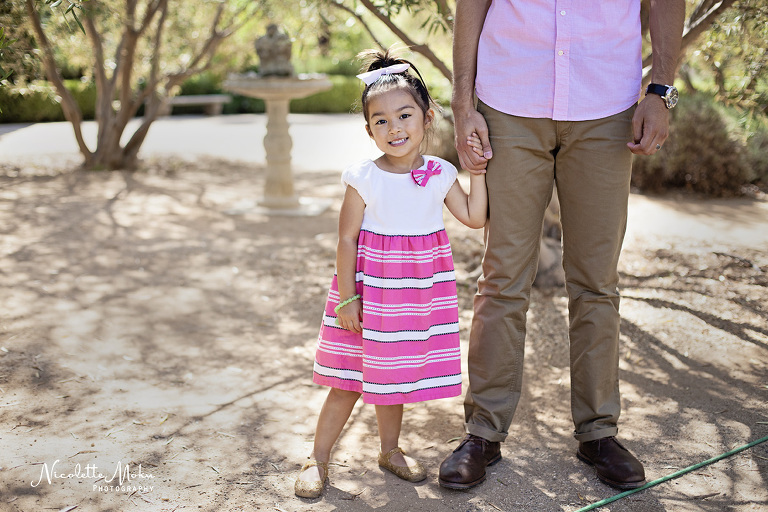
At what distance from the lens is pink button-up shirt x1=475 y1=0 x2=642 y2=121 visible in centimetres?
223

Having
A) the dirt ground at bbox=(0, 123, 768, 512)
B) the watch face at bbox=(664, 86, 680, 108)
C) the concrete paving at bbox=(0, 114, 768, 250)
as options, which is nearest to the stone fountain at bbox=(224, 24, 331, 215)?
the dirt ground at bbox=(0, 123, 768, 512)

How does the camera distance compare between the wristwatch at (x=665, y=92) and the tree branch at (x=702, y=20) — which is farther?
the tree branch at (x=702, y=20)

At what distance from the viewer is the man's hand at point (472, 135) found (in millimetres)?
2318

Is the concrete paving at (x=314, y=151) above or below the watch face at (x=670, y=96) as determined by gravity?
below

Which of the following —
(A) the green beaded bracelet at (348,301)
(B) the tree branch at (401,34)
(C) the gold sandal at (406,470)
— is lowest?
(C) the gold sandal at (406,470)

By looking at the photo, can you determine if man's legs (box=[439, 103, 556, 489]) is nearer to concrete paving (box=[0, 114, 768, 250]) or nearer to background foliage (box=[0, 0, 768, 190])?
background foliage (box=[0, 0, 768, 190])

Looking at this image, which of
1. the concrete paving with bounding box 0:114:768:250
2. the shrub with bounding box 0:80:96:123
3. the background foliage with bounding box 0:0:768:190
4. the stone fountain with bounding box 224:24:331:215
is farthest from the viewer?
the shrub with bounding box 0:80:96:123

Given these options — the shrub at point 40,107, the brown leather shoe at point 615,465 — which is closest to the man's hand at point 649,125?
the brown leather shoe at point 615,465

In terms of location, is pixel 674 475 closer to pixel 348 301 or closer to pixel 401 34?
pixel 348 301

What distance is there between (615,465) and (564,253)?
2.35 ft

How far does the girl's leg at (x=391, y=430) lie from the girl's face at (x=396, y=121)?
0.87 m

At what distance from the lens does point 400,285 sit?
2326 mm

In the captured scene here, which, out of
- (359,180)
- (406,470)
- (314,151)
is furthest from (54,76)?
(406,470)

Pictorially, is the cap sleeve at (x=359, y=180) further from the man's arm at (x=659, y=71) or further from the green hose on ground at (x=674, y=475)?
the green hose on ground at (x=674, y=475)
